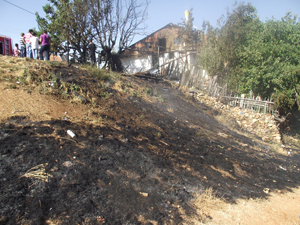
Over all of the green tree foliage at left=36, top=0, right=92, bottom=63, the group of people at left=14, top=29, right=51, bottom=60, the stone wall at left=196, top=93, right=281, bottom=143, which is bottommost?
the stone wall at left=196, top=93, right=281, bottom=143

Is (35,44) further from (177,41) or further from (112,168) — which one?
(177,41)

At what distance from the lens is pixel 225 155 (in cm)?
580

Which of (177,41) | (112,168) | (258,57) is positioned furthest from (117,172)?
(177,41)

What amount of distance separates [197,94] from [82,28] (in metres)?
8.22

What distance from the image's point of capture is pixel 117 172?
3648mm

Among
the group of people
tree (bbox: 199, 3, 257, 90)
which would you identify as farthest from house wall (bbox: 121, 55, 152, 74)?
the group of people

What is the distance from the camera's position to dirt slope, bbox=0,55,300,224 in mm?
2797

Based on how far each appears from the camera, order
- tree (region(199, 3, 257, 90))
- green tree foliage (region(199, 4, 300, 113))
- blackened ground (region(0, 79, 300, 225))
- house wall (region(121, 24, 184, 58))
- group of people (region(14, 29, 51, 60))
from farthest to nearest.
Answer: house wall (region(121, 24, 184, 58)) → tree (region(199, 3, 257, 90)) → green tree foliage (region(199, 4, 300, 113)) → group of people (region(14, 29, 51, 60)) → blackened ground (region(0, 79, 300, 225))

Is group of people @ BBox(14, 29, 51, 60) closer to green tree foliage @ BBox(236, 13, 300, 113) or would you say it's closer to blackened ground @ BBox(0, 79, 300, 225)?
blackened ground @ BBox(0, 79, 300, 225)

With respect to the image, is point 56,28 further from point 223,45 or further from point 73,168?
point 73,168

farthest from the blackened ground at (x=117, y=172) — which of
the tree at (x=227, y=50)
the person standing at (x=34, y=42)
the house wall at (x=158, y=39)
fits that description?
the house wall at (x=158, y=39)

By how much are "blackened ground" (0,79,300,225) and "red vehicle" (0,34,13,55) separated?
899 cm

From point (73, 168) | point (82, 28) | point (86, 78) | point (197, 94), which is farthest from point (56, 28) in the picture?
point (73, 168)

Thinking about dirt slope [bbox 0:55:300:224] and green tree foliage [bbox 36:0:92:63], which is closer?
dirt slope [bbox 0:55:300:224]
